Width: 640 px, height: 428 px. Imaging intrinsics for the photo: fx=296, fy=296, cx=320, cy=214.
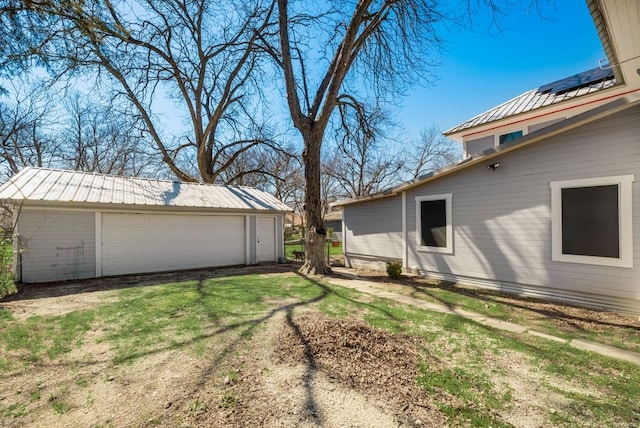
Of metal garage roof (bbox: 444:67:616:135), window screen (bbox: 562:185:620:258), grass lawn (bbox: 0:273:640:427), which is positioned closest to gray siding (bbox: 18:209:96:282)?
grass lawn (bbox: 0:273:640:427)

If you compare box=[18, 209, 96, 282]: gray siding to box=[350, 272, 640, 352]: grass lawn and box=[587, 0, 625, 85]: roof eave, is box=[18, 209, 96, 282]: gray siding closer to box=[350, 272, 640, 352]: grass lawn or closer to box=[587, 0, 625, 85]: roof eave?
box=[350, 272, 640, 352]: grass lawn

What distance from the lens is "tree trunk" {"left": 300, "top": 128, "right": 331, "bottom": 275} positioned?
9.28 m

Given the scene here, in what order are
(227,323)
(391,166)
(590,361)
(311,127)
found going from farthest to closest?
(391,166) < (311,127) < (227,323) < (590,361)

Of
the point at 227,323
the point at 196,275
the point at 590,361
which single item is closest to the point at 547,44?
the point at 590,361

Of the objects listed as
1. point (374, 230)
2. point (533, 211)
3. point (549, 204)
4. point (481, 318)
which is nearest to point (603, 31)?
point (549, 204)

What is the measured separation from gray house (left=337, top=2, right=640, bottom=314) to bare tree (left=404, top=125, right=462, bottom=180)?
18056 mm

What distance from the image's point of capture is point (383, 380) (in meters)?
3.01

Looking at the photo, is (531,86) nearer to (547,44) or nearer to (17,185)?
(547,44)

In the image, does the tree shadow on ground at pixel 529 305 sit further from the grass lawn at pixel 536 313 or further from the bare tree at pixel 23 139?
the bare tree at pixel 23 139

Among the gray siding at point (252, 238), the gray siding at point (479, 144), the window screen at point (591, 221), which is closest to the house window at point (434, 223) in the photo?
the window screen at point (591, 221)

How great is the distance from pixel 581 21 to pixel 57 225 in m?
14.9

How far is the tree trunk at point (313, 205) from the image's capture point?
928cm

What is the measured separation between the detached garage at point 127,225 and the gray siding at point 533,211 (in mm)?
7487

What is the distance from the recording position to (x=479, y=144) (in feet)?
35.0
